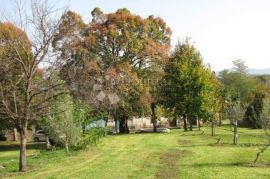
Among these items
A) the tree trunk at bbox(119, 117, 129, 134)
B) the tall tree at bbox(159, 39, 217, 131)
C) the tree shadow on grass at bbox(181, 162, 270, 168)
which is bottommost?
the tree shadow on grass at bbox(181, 162, 270, 168)

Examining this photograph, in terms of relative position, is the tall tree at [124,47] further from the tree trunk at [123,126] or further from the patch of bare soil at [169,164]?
the patch of bare soil at [169,164]

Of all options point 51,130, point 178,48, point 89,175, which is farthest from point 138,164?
point 178,48

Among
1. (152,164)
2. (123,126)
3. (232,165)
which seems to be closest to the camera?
(232,165)

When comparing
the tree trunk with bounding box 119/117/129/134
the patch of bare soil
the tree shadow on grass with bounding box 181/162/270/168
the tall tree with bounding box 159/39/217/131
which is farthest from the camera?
the tree trunk with bounding box 119/117/129/134

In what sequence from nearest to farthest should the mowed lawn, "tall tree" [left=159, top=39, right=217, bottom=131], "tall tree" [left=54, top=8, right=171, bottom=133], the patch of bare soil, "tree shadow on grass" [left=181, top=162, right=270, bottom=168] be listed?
the patch of bare soil
the mowed lawn
"tree shadow on grass" [left=181, top=162, right=270, bottom=168]
"tall tree" [left=54, top=8, right=171, bottom=133]
"tall tree" [left=159, top=39, right=217, bottom=131]

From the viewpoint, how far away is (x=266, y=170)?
65.4 feet

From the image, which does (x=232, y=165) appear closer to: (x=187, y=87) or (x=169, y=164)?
(x=169, y=164)

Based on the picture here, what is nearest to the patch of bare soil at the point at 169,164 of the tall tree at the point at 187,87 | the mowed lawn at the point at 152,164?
the mowed lawn at the point at 152,164

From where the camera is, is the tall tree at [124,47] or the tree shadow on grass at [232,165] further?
the tall tree at [124,47]

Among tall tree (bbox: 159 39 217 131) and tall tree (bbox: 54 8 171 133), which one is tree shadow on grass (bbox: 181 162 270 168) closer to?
tall tree (bbox: 54 8 171 133)

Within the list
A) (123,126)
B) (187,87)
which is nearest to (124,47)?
(187,87)

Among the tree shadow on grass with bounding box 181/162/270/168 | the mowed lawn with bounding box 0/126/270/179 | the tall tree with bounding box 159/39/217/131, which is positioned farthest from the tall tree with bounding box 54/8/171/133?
the tree shadow on grass with bounding box 181/162/270/168

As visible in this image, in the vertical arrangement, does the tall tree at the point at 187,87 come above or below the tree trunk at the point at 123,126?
above

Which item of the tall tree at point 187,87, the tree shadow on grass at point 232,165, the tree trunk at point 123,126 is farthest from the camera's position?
the tree trunk at point 123,126
